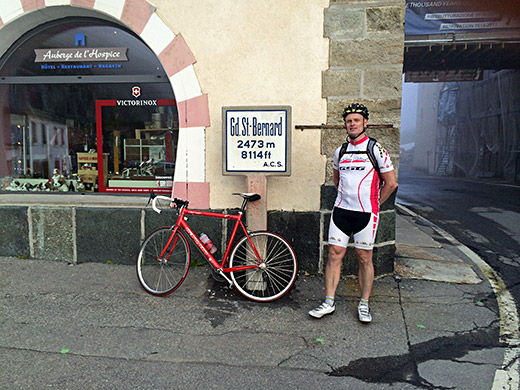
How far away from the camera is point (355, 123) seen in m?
3.57

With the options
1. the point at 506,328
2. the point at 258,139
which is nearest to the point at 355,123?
the point at 258,139

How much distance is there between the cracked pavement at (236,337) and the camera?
2.75m

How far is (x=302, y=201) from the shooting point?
4.77 m

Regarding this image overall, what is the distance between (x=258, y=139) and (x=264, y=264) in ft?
4.49

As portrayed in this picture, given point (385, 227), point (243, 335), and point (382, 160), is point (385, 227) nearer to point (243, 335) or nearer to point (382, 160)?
point (382, 160)

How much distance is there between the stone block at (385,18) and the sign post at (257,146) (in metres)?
1.55

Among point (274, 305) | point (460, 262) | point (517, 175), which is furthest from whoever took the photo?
point (517, 175)

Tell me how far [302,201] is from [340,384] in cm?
243

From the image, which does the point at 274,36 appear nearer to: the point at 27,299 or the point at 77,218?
the point at 77,218

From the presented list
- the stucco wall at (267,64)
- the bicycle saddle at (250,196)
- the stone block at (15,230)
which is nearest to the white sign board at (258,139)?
the bicycle saddle at (250,196)

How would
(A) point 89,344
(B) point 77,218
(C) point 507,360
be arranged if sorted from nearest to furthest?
(C) point 507,360 < (A) point 89,344 < (B) point 77,218

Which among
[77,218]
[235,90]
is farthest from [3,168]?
[235,90]

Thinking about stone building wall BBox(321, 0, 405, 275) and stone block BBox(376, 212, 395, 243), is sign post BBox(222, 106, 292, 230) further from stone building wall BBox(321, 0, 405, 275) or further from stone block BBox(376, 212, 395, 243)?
stone block BBox(376, 212, 395, 243)

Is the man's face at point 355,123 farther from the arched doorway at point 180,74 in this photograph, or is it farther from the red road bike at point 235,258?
the arched doorway at point 180,74
